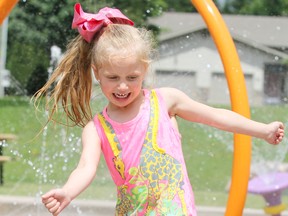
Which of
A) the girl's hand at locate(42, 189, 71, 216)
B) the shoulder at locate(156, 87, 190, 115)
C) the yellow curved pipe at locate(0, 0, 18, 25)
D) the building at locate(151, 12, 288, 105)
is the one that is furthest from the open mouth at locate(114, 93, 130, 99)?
the building at locate(151, 12, 288, 105)

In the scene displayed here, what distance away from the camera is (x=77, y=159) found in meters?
9.55

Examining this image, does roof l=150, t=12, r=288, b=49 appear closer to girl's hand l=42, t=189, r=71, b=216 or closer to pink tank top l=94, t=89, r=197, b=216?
pink tank top l=94, t=89, r=197, b=216

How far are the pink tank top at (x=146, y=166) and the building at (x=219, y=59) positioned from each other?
1736cm

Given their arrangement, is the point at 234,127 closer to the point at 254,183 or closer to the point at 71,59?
the point at 71,59

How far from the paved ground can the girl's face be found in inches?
163

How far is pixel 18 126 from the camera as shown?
14680mm

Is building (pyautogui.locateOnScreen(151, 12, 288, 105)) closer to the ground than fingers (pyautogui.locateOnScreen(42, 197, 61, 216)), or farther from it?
closer to the ground

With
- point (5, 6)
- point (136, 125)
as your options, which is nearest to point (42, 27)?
point (5, 6)

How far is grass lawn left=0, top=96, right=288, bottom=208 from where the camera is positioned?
9250mm

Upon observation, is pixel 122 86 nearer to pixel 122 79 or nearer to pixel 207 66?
pixel 122 79

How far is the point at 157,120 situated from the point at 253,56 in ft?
93.2

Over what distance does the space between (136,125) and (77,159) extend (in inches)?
224

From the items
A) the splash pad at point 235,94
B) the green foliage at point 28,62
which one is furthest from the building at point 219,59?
the splash pad at point 235,94

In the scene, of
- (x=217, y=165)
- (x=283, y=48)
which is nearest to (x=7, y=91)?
(x=217, y=165)
